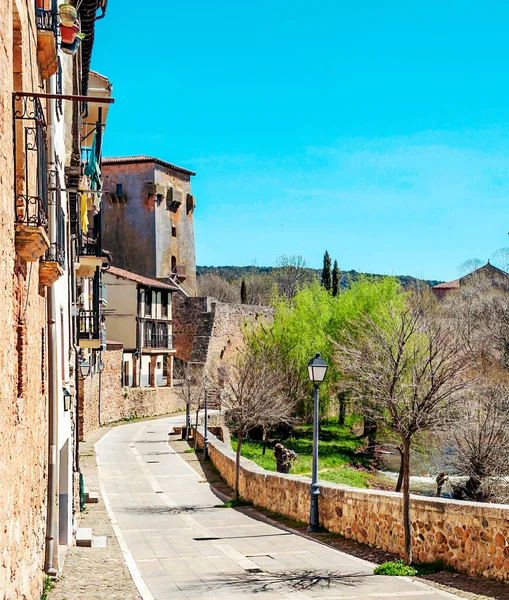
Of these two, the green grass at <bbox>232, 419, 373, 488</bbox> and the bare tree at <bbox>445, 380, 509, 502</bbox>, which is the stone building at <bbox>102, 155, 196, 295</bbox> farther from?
the bare tree at <bbox>445, 380, 509, 502</bbox>

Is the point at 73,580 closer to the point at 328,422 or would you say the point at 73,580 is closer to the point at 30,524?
the point at 30,524

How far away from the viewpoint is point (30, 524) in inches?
285

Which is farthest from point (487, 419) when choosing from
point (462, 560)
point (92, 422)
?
point (92, 422)

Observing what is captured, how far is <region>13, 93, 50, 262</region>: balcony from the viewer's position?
6109 millimetres

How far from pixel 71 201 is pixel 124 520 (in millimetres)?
7060

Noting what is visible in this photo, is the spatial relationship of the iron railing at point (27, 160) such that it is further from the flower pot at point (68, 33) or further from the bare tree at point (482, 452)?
the bare tree at point (482, 452)

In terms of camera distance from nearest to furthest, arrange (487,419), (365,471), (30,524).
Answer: (30,524) → (487,419) → (365,471)

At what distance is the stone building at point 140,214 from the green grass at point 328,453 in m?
24.2

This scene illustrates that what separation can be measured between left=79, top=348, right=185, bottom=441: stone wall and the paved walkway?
568 inches

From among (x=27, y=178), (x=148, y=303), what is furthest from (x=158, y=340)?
(x=27, y=178)

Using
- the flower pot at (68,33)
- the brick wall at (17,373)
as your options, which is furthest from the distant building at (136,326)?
the brick wall at (17,373)

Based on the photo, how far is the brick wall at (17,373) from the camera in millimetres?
5594

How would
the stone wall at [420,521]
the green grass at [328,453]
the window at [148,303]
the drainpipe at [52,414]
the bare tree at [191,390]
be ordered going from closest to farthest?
1. the drainpipe at [52,414]
2. the stone wall at [420,521]
3. the green grass at [328,453]
4. the bare tree at [191,390]
5. the window at [148,303]

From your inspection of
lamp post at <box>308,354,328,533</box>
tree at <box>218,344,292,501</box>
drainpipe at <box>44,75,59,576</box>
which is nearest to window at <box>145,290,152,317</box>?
tree at <box>218,344,292,501</box>
